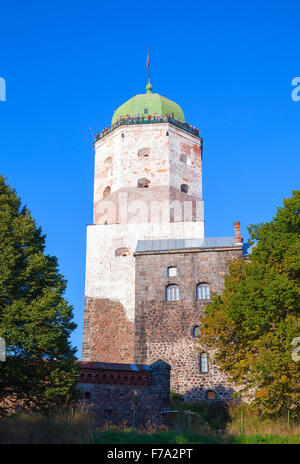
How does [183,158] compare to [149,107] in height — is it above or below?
below

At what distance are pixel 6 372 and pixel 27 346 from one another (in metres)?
1.09

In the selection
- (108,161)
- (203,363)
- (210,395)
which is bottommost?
(210,395)

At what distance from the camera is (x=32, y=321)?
1975 centimetres

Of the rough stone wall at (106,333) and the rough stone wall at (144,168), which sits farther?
the rough stone wall at (144,168)

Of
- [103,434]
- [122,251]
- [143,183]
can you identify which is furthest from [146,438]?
[143,183]

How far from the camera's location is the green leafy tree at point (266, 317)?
20.3m

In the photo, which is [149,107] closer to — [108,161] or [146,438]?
Answer: [108,161]

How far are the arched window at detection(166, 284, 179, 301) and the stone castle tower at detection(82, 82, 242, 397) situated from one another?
0.19 ft

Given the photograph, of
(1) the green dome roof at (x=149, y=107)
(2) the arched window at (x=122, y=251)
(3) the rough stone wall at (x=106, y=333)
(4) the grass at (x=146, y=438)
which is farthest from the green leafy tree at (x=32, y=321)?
(1) the green dome roof at (x=149, y=107)

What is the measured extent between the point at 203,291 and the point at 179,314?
1.94 metres

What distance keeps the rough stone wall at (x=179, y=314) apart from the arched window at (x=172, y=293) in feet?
0.81

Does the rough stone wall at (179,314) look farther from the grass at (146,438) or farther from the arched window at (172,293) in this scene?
the grass at (146,438)

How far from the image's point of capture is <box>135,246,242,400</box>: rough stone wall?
2892cm
